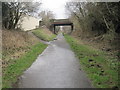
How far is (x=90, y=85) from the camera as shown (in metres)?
6.65

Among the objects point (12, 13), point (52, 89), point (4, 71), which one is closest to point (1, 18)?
point (12, 13)

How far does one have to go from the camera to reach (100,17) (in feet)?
63.4

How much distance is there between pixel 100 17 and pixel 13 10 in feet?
33.4

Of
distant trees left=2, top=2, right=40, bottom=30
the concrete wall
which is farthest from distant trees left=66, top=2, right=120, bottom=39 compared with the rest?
the concrete wall

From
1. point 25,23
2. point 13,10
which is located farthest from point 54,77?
point 25,23

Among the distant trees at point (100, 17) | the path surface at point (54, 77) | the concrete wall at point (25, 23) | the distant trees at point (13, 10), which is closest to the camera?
the path surface at point (54, 77)

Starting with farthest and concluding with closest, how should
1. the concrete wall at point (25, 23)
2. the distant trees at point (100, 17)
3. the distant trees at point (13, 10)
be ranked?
the concrete wall at point (25, 23) < the distant trees at point (13, 10) < the distant trees at point (100, 17)

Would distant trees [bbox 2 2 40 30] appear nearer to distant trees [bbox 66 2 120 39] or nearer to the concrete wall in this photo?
the concrete wall

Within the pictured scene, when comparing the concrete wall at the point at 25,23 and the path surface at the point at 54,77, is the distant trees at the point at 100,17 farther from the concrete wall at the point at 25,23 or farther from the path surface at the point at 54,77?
the concrete wall at the point at 25,23

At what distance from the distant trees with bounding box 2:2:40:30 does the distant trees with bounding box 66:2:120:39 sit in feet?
23.9

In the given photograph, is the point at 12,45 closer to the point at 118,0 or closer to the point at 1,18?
the point at 1,18

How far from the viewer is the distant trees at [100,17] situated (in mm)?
14930

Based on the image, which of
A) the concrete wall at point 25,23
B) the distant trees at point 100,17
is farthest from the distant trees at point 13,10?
the distant trees at point 100,17

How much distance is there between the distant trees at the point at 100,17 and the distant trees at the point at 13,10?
729 cm
